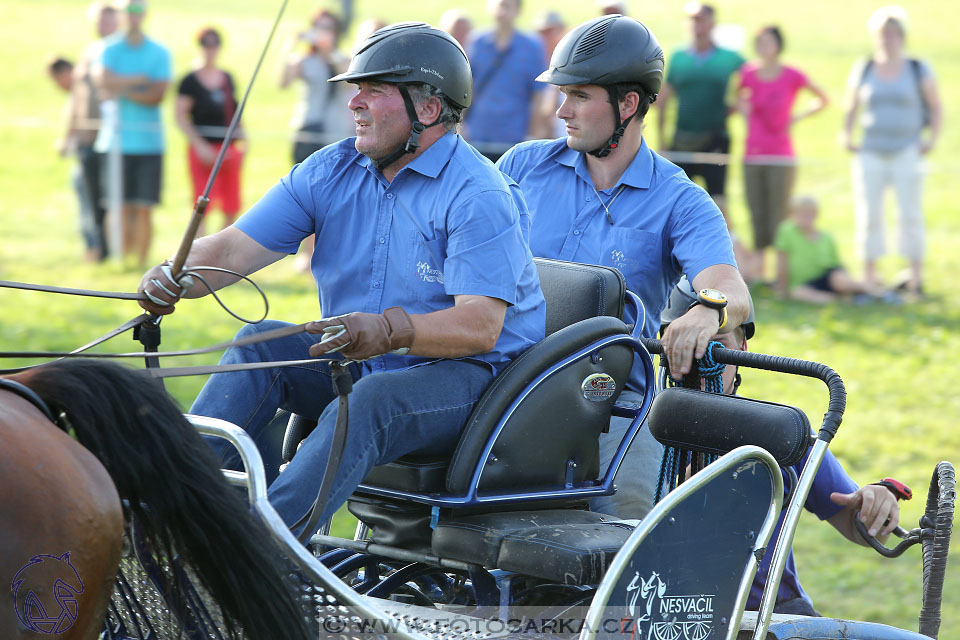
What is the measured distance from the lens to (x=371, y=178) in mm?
3605

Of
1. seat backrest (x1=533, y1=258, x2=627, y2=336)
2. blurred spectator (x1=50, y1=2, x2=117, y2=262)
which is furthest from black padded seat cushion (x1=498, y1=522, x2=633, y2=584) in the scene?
blurred spectator (x1=50, y1=2, x2=117, y2=262)

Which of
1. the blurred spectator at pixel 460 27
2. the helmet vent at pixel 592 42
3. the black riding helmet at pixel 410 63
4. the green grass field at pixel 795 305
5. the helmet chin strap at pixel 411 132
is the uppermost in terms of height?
the blurred spectator at pixel 460 27

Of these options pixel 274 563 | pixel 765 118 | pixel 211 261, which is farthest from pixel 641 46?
pixel 765 118

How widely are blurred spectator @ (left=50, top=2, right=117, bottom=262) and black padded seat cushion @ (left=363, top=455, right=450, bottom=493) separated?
7661 millimetres

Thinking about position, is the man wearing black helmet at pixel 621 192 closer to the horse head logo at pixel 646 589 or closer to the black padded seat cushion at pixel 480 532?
the black padded seat cushion at pixel 480 532

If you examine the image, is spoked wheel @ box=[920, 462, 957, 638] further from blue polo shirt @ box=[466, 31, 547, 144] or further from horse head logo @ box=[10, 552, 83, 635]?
blue polo shirt @ box=[466, 31, 547, 144]

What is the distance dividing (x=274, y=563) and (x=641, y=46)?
95.2 inches

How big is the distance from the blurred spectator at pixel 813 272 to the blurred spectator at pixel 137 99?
5.06 meters

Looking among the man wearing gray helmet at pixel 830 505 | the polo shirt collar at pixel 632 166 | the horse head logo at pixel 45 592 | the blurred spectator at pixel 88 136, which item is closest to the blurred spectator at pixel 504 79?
the blurred spectator at pixel 88 136

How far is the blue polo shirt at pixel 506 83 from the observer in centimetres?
975

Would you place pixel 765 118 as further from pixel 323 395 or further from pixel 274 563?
pixel 274 563

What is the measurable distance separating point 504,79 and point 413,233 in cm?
653

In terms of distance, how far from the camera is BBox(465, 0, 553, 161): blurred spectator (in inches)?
383

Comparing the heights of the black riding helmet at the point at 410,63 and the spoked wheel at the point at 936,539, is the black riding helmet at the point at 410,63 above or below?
above
